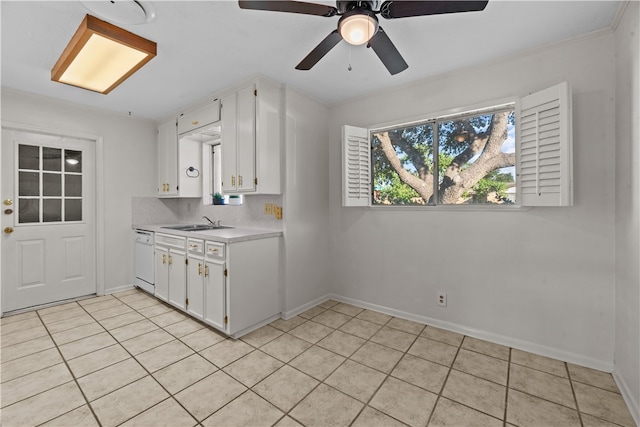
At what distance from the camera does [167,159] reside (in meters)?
4.04

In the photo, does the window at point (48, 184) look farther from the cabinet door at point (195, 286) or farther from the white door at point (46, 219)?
the cabinet door at point (195, 286)

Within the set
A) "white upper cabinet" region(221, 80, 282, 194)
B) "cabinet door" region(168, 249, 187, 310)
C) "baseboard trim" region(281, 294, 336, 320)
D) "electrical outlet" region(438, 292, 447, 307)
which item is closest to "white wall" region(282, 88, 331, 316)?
"baseboard trim" region(281, 294, 336, 320)

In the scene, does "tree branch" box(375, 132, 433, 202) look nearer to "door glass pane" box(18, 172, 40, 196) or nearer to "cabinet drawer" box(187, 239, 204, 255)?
"cabinet drawer" box(187, 239, 204, 255)

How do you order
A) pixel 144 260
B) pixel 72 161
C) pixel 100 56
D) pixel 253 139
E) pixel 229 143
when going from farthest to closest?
1. pixel 144 260
2. pixel 72 161
3. pixel 229 143
4. pixel 253 139
5. pixel 100 56

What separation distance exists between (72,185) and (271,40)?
10.6 ft

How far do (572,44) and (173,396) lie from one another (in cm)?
375

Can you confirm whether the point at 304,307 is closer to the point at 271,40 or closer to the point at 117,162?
the point at 271,40

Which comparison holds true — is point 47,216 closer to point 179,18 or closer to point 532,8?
point 179,18

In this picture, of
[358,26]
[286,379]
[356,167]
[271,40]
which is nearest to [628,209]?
[358,26]

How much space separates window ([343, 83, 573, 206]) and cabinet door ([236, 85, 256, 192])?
974 mm

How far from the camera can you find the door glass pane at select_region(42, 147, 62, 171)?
3361mm

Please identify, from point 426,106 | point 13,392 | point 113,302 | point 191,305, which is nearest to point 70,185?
point 113,302

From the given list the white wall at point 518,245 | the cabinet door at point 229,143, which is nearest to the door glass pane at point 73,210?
the cabinet door at point 229,143

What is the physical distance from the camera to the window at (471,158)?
6.77ft
